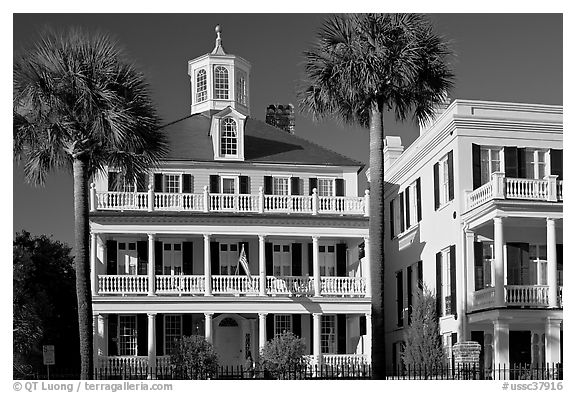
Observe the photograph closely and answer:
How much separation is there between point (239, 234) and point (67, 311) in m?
8.39

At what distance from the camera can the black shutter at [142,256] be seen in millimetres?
37781

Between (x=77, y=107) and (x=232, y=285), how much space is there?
12.2 meters

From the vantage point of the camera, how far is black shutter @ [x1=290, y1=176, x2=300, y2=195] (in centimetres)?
3950

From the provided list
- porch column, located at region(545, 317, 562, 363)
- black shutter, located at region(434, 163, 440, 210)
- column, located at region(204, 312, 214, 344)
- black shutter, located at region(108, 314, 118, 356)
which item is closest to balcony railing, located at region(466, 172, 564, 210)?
black shutter, located at region(434, 163, 440, 210)

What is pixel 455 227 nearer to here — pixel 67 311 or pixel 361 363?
pixel 361 363

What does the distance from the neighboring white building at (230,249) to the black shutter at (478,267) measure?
6030 millimetres

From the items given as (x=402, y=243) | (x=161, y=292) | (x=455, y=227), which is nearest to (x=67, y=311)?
(x=161, y=292)

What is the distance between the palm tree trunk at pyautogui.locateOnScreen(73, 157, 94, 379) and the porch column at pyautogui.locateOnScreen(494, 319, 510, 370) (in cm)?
1201

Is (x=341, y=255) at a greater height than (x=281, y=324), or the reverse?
(x=341, y=255)

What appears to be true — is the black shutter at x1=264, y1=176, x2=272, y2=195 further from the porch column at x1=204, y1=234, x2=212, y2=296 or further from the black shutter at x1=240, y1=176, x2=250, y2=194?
the porch column at x1=204, y1=234, x2=212, y2=296

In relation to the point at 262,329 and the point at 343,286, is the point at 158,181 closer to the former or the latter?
the point at 262,329

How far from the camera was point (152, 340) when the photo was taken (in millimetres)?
35781

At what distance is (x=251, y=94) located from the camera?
42.8m

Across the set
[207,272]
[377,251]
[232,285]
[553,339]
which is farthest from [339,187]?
[377,251]
